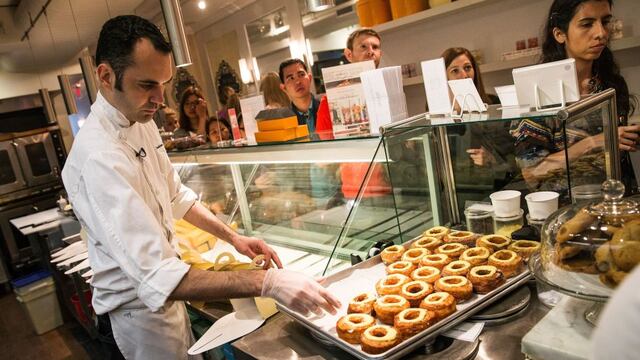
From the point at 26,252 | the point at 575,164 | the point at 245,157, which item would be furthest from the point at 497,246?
the point at 26,252

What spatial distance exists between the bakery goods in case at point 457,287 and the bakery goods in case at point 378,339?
221 mm

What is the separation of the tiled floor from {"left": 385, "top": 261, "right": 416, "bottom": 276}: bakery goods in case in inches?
167

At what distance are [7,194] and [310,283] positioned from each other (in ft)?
27.9

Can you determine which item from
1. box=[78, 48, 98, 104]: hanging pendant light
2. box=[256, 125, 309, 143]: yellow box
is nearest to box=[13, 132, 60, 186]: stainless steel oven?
box=[78, 48, 98, 104]: hanging pendant light

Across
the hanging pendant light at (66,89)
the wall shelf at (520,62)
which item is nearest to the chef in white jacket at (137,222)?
the wall shelf at (520,62)

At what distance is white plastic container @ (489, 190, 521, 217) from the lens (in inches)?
65.3

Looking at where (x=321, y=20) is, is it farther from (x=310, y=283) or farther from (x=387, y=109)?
(x=310, y=283)

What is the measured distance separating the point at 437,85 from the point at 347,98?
0.51m

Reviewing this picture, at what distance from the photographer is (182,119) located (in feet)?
20.1

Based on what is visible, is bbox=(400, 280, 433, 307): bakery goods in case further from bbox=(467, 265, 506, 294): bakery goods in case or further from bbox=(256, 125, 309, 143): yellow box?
bbox=(256, 125, 309, 143): yellow box

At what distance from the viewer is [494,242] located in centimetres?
156

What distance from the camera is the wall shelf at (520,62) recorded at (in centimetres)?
341

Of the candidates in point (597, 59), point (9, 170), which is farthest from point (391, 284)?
point (9, 170)

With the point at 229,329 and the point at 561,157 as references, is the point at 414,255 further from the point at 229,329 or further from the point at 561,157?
the point at 229,329
